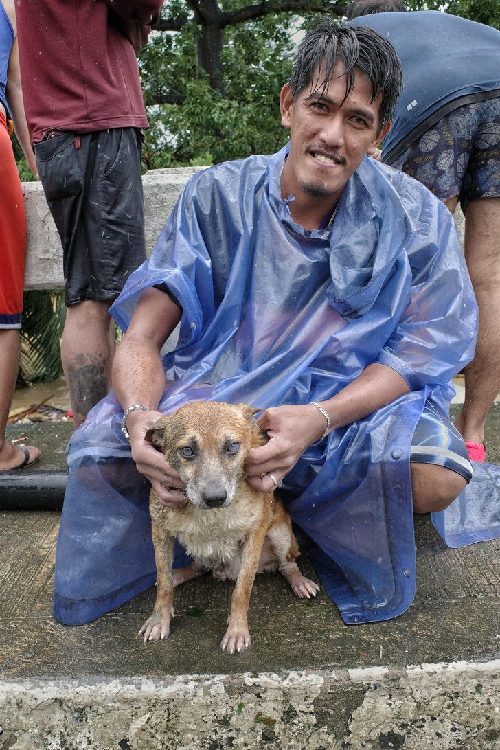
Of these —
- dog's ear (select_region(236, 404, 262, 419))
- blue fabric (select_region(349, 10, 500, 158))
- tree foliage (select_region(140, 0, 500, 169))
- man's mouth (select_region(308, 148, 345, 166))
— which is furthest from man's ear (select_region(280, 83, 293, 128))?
tree foliage (select_region(140, 0, 500, 169))

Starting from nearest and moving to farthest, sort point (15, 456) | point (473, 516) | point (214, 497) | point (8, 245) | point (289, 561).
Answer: point (214, 497) → point (289, 561) → point (473, 516) → point (8, 245) → point (15, 456)

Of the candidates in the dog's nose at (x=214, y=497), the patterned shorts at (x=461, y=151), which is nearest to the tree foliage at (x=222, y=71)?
the patterned shorts at (x=461, y=151)

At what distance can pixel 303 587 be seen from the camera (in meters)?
2.60

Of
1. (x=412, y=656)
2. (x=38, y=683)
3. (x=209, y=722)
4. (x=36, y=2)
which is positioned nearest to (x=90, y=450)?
(x=38, y=683)

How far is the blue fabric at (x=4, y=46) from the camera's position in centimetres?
356

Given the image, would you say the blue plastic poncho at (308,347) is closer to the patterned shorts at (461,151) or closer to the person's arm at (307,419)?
the person's arm at (307,419)

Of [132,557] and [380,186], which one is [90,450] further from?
[380,186]

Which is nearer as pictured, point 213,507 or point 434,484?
point 213,507

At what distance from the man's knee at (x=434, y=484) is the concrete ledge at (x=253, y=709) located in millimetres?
541

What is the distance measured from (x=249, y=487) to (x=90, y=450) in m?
0.57

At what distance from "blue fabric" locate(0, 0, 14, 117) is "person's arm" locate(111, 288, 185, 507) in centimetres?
175

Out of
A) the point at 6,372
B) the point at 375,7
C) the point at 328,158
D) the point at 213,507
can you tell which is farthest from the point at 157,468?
the point at 375,7

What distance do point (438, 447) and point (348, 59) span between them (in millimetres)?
1342

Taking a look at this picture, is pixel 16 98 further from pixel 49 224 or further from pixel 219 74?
pixel 219 74
